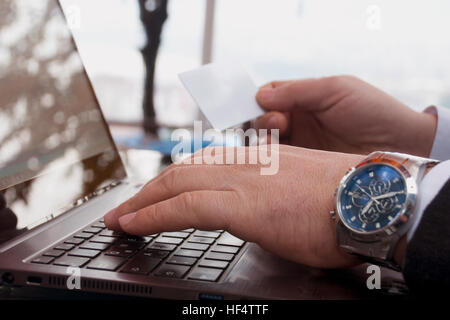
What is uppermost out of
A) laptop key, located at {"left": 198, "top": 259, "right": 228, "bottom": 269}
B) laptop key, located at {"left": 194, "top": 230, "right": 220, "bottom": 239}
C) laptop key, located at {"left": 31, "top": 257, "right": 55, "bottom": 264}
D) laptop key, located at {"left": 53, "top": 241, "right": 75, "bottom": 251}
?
laptop key, located at {"left": 31, "top": 257, "right": 55, "bottom": 264}

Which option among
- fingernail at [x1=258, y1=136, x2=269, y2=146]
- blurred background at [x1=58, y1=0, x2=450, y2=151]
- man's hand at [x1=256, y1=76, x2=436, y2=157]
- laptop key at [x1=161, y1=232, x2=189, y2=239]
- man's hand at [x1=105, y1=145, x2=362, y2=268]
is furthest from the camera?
blurred background at [x1=58, y1=0, x2=450, y2=151]

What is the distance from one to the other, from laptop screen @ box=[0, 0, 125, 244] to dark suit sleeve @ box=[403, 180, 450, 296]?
488mm

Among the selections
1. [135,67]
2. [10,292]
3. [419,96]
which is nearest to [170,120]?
[135,67]

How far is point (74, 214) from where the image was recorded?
709 mm

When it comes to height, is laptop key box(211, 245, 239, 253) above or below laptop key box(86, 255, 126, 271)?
below

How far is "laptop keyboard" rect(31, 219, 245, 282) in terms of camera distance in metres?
0.50

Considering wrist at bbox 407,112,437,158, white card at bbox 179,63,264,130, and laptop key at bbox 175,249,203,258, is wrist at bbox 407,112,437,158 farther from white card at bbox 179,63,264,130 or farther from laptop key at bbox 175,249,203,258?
laptop key at bbox 175,249,203,258

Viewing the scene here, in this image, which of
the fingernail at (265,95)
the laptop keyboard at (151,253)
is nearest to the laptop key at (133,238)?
the laptop keyboard at (151,253)

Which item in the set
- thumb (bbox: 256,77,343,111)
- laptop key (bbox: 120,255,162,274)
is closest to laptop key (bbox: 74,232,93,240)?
laptop key (bbox: 120,255,162,274)

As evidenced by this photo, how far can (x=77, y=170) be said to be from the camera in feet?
2.62

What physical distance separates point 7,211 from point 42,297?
170 millimetres

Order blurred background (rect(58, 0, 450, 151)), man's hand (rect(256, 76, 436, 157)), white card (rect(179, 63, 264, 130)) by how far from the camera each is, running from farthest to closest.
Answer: blurred background (rect(58, 0, 450, 151)), man's hand (rect(256, 76, 436, 157)), white card (rect(179, 63, 264, 130))

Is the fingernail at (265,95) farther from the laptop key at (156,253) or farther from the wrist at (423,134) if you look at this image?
the laptop key at (156,253)

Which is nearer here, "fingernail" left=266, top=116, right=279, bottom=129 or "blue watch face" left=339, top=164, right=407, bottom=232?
"blue watch face" left=339, top=164, right=407, bottom=232
